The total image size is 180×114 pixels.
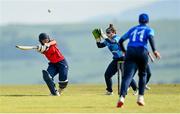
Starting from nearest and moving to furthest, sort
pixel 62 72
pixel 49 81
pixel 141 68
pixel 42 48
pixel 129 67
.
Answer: pixel 129 67 → pixel 141 68 → pixel 42 48 → pixel 49 81 → pixel 62 72

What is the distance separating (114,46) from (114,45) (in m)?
0.03

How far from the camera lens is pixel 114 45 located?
24.2m

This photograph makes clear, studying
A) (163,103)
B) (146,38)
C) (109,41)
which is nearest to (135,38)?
(146,38)

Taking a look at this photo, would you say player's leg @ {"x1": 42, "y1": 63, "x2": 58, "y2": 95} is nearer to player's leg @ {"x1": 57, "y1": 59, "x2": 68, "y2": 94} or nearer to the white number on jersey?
player's leg @ {"x1": 57, "y1": 59, "x2": 68, "y2": 94}

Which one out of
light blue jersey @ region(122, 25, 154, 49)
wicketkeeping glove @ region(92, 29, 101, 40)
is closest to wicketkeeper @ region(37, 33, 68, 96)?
wicketkeeping glove @ region(92, 29, 101, 40)

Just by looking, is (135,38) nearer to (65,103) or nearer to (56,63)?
(65,103)

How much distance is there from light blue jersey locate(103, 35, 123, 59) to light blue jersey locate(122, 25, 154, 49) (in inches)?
216

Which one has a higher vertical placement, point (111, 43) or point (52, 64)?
point (111, 43)

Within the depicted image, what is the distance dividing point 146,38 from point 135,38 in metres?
0.27

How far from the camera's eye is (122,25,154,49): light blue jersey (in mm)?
18578

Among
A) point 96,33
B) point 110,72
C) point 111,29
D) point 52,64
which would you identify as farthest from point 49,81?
point 111,29

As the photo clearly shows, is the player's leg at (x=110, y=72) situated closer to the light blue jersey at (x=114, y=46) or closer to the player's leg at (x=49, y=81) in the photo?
the light blue jersey at (x=114, y=46)

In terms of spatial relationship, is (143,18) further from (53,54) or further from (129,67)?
(53,54)

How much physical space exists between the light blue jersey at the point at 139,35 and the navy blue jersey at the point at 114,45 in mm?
5487
